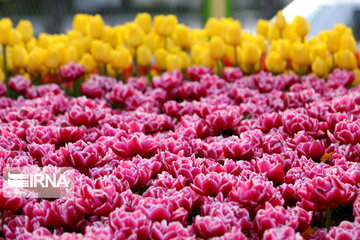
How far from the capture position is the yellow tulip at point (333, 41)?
386cm

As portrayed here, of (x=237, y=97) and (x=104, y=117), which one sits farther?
(x=237, y=97)

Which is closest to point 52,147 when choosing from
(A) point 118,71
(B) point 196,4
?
(A) point 118,71

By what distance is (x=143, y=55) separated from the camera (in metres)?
4.17

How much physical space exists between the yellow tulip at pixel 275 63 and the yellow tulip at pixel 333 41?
304 millimetres

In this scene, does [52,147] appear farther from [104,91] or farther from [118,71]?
[118,71]

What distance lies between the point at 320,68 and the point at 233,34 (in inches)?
23.4

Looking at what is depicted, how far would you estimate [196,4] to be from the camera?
275 inches

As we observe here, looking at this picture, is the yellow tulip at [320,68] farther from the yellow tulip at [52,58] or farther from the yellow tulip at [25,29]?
the yellow tulip at [25,29]

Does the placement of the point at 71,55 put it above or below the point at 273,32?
below

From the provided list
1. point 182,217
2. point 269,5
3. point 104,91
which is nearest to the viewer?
point 182,217

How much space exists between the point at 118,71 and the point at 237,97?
1238 millimetres

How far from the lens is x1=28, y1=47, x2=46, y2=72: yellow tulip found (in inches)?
160

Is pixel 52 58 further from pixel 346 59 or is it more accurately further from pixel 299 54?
pixel 346 59

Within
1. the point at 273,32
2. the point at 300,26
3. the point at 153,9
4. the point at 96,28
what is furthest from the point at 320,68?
the point at 153,9
